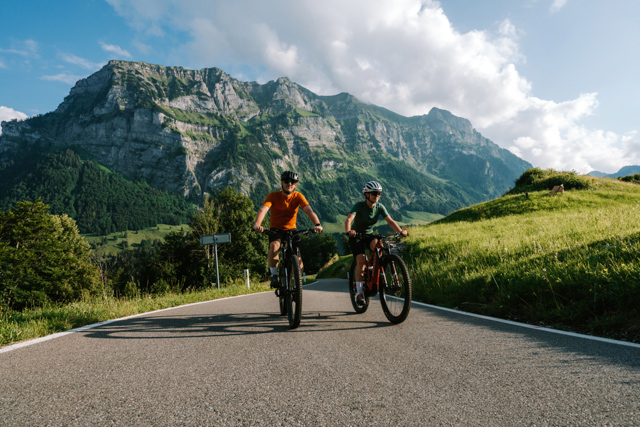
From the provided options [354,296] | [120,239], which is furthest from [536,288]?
[120,239]

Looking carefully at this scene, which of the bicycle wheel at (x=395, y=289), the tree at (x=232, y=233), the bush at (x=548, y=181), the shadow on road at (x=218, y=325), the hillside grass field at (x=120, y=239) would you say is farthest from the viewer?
the hillside grass field at (x=120, y=239)

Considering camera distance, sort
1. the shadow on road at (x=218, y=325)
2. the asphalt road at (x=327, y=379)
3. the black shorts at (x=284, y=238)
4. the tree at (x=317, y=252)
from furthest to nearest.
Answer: the tree at (x=317, y=252)
the black shorts at (x=284, y=238)
the shadow on road at (x=218, y=325)
the asphalt road at (x=327, y=379)

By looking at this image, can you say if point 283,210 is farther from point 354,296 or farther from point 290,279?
point 354,296

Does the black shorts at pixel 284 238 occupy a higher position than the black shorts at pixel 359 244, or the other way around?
the black shorts at pixel 284 238

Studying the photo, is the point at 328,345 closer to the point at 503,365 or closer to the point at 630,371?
the point at 503,365

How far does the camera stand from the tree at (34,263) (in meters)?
30.0

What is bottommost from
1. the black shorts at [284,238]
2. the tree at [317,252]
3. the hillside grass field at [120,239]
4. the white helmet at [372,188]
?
the tree at [317,252]

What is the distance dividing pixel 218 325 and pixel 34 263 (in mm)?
39712

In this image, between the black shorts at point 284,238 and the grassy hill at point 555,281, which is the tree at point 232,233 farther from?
the grassy hill at point 555,281

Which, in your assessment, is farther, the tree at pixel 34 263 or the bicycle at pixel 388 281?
the tree at pixel 34 263

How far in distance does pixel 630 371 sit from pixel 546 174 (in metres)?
30.8

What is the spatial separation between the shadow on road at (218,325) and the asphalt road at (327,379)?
0.46ft


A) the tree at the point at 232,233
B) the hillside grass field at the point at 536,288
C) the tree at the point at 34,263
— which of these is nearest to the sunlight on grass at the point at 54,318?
the hillside grass field at the point at 536,288

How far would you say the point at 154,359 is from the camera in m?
3.59
